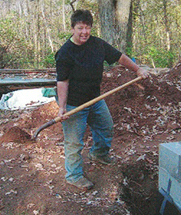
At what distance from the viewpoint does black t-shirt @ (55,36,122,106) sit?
313cm

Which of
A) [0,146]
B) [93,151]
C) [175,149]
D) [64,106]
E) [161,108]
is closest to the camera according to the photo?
[175,149]

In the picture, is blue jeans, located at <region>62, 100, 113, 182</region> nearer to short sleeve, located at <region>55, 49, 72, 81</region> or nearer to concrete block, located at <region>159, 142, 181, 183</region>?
short sleeve, located at <region>55, 49, 72, 81</region>

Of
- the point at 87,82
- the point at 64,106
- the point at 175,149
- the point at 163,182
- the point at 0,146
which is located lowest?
A: the point at 0,146

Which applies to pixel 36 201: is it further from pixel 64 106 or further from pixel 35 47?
pixel 35 47

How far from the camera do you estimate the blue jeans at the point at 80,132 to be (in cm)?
343

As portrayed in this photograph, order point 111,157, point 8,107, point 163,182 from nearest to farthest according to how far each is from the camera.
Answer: point 163,182 < point 111,157 < point 8,107

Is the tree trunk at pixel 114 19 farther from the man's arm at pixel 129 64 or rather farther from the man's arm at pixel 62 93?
the man's arm at pixel 62 93

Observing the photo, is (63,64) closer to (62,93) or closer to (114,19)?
(62,93)

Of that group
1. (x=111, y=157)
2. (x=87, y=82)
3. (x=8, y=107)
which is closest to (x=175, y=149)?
(x=87, y=82)

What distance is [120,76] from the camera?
6613 mm

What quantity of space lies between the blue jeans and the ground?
0.32 meters

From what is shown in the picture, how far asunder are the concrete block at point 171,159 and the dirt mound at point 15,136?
126 inches

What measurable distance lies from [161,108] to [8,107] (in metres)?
4.13

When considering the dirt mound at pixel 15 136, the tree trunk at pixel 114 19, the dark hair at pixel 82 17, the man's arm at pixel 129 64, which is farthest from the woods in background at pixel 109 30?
the dark hair at pixel 82 17
